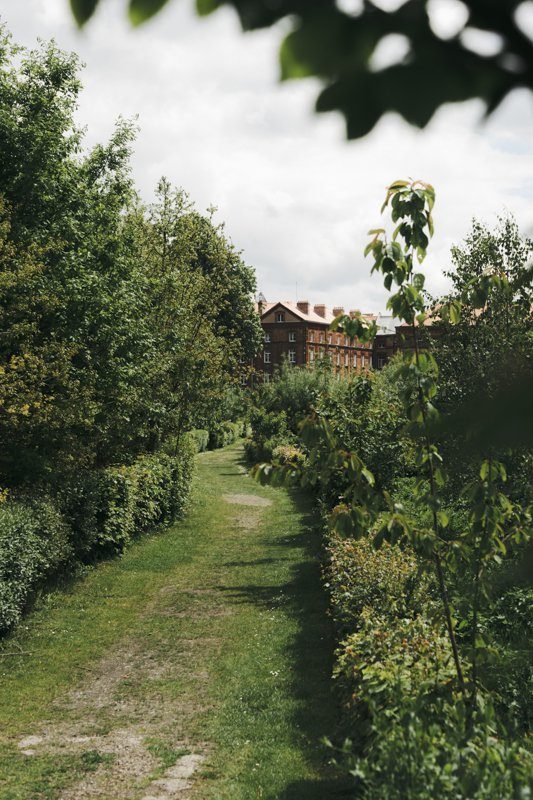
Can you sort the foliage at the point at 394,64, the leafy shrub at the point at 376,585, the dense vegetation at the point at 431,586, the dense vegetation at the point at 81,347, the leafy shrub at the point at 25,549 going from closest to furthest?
the foliage at the point at 394,64
the dense vegetation at the point at 431,586
the leafy shrub at the point at 376,585
the leafy shrub at the point at 25,549
the dense vegetation at the point at 81,347

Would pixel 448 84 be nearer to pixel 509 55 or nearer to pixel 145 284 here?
pixel 509 55

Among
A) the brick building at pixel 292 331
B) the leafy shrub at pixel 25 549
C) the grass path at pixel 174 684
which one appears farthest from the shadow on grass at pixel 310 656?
the brick building at pixel 292 331

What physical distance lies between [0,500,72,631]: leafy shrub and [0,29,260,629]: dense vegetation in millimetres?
32

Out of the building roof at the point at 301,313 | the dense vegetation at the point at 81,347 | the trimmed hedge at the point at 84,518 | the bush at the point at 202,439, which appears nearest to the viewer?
the trimmed hedge at the point at 84,518

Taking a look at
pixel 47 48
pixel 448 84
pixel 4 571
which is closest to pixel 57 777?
pixel 4 571

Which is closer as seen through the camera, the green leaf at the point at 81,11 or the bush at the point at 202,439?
the green leaf at the point at 81,11

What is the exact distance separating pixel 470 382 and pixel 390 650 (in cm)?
632

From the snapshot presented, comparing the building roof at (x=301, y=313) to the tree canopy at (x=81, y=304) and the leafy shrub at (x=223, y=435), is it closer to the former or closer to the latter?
the leafy shrub at (x=223, y=435)

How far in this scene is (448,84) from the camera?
896 mm

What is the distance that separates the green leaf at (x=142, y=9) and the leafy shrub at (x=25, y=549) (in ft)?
36.8

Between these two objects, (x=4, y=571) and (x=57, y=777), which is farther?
(x=4, y=571)

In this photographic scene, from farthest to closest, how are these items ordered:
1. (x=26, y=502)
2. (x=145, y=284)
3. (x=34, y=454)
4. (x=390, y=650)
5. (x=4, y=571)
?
(x=145, y=284)
(x=34, y=454)
(x=26, y=502)
(x=4, y=571)
(x=390, y=650)

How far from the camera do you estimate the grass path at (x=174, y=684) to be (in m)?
7.28

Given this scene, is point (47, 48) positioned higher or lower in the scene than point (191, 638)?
higher
